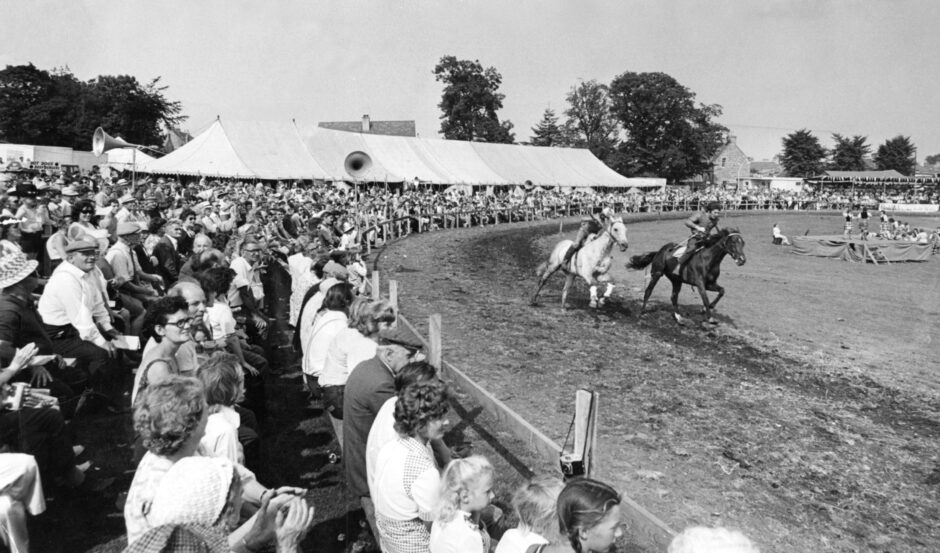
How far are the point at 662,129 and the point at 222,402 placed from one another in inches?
3721

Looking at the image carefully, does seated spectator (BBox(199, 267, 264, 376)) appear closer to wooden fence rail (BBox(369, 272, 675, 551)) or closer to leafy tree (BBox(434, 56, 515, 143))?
wooden fence rail (BBox(369, 272, 675, 551))

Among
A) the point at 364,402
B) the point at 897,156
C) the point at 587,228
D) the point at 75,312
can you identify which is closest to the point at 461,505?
the point at 364,402

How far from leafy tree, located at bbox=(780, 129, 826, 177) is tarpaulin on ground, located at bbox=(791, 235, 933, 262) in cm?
10428

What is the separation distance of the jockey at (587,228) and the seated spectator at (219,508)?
12.8 m

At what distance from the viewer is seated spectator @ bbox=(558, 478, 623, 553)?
2777mm

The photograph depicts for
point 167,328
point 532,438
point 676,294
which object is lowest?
point 676,294

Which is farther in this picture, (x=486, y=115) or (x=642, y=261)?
(x=486, y=115)

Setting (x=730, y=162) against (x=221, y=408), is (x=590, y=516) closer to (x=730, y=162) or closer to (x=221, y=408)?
(x=221, y=408)

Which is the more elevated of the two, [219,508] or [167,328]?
[167,328]

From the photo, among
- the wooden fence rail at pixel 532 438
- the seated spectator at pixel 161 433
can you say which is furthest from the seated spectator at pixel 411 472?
the wooden fence rail at pixel 532 438

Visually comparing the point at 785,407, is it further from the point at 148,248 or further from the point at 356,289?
the point at 148,248

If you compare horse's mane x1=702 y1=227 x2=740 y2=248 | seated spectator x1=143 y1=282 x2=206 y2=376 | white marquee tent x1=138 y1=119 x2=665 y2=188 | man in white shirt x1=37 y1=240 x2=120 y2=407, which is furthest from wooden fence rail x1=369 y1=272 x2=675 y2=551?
white marquee tent x1=138 y1=119 x2=665 y2=188

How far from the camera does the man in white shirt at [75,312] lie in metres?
6.35

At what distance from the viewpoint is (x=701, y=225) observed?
1519 centimetres
